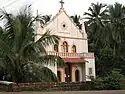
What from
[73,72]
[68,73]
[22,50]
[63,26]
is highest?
[63,26]

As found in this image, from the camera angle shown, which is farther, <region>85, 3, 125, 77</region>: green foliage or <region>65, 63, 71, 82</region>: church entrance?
<region>85, 3, 125, 77</region>: green foliage

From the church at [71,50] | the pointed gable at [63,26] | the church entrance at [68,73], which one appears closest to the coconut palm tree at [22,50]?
the church at [71,50]

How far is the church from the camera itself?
4091 cm

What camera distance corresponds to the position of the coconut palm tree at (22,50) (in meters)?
21.1

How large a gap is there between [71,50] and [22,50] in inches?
892

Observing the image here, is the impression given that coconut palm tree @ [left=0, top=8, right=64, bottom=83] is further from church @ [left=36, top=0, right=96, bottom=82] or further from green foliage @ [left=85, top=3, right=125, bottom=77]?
green foliage @ [left=85, top=3, right=125, bottom=77]

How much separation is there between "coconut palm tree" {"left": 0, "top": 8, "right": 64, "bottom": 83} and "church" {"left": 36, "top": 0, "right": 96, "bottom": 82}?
17.8 metres

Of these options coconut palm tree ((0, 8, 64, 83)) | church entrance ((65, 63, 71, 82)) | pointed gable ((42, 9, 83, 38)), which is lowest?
church entrance ((65, 63, 71, 82))

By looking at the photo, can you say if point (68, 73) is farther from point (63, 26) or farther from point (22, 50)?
point (22, 50)

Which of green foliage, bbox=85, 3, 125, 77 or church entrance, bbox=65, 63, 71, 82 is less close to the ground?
green foliage, bbox=85, 3, 125, 77

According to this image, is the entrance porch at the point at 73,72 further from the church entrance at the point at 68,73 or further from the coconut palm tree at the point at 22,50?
the coconut palm tree at the point at 22,50

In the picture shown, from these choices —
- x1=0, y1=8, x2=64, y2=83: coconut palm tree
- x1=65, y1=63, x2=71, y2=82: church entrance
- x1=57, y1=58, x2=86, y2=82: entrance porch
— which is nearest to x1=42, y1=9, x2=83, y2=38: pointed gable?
x1=57, y1=58, x2=86, y2=82: entrance porch

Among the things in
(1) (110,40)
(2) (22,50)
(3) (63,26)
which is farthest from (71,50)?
(2) (22,50)

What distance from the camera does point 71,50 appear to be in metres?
43.3
